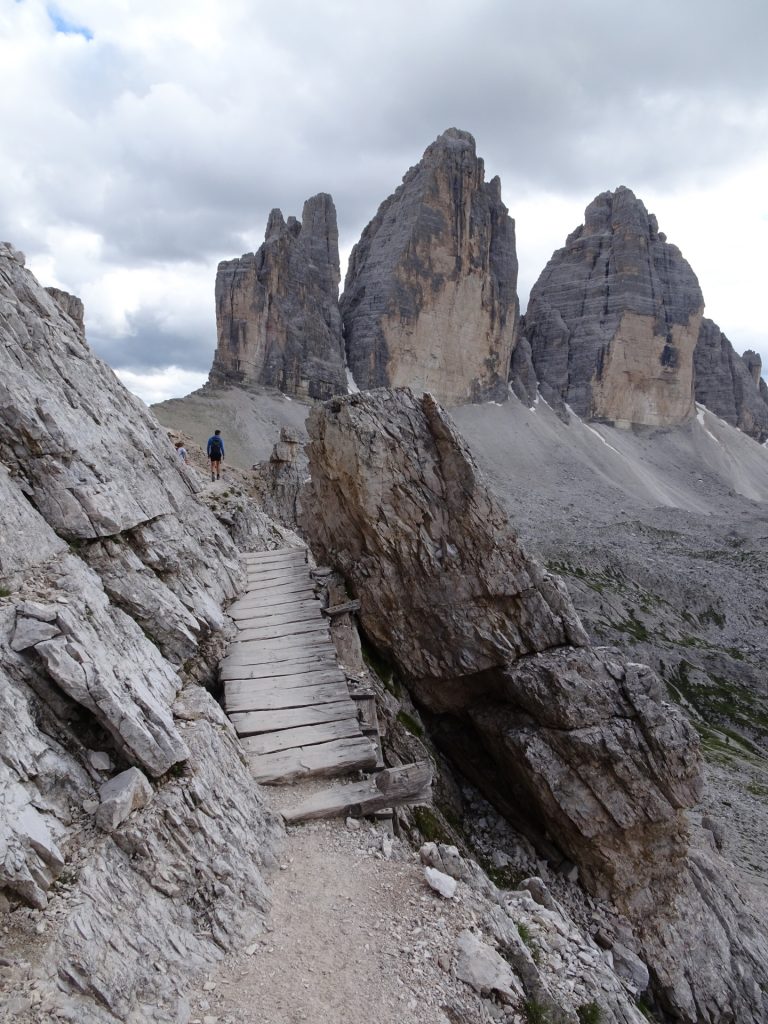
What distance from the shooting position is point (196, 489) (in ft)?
44.1

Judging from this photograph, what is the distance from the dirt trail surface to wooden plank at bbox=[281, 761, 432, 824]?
0.40 metres

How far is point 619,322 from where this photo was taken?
111875 millimetres

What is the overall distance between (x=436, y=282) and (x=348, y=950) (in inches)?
3985

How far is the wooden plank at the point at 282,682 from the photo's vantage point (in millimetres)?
9336

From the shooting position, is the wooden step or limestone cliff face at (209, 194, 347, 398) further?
limestone cliff face at (209, 194, 347, 398)

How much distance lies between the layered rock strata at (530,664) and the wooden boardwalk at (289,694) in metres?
2.94

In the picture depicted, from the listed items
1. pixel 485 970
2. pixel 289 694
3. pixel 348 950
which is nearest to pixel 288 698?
pixel 289 694

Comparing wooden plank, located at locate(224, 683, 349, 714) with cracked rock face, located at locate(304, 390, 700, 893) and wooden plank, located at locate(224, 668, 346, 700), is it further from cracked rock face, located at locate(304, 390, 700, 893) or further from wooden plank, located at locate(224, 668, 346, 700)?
cracked rock face, located at locate(304, 390, 700, 893)

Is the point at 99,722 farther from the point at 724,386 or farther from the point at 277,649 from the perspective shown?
the point at 724,386

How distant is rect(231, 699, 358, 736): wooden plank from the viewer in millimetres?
8688

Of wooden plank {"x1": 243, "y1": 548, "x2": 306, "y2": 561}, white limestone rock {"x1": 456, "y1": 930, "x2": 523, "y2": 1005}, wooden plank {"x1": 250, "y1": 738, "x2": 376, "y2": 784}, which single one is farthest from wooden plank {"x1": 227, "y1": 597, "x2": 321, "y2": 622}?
white limestone rock {"x1": 456, "y1": 930, "x2": 523, "y2": 1005}

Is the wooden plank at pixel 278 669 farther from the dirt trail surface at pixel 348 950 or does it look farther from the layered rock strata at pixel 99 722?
the dirt trail surface at pixel 348 950

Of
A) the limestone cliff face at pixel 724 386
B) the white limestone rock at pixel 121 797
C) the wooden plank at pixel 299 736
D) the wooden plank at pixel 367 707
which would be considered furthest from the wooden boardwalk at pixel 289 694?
the limestone cliff face at pixel 724 386

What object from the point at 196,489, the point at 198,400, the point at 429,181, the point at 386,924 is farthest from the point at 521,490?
the point at 386,924
